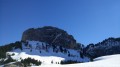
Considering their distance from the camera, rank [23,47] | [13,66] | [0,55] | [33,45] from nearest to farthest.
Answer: [13,66]
[0,55]
[23,47]
[33,45]

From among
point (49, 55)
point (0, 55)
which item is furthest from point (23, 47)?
point (0, 55)

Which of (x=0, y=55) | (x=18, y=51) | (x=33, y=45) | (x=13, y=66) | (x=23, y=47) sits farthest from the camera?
(x=33, y=45)

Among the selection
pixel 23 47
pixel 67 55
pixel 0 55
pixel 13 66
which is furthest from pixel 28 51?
pixel 13 66

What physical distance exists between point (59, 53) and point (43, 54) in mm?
15327

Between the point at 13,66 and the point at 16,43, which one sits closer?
the point at 13,66

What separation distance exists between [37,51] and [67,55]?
2353 cm

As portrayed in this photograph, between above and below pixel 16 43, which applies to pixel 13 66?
below

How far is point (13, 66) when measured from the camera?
6103cm

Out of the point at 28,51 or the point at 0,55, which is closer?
the point at 0,55

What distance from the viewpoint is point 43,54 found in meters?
186

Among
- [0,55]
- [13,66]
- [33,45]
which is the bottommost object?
[13,66]

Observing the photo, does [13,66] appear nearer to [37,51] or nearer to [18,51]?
[18,51]

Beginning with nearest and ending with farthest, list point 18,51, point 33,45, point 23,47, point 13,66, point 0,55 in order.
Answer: point 13,66, point 0,55, point 18,51, point 23,47, point 33,45

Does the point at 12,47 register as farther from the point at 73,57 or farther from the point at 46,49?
the point at 73,57
